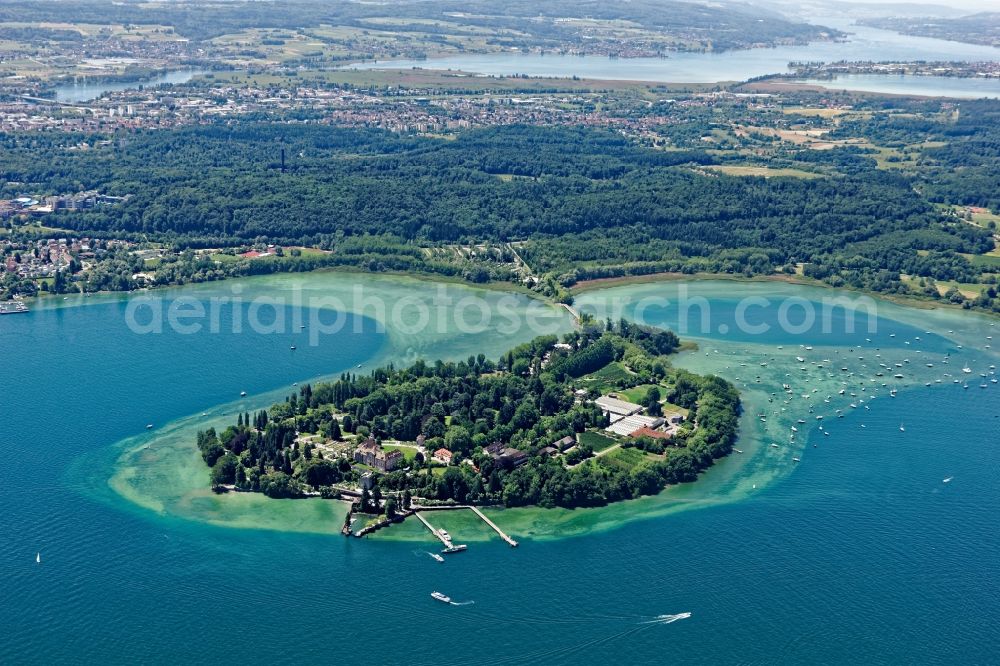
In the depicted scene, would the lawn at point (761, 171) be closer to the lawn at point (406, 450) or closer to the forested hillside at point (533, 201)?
the forested hillside at point (533, 201)

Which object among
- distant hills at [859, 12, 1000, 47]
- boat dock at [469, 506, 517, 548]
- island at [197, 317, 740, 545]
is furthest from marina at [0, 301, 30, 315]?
distant hills at [859, 12, 1000, 47]

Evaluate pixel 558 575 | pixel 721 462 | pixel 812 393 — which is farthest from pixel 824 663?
pixel 812 393

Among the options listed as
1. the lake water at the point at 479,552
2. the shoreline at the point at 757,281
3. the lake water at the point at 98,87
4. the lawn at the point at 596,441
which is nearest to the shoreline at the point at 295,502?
the lake water at the point at 479,552

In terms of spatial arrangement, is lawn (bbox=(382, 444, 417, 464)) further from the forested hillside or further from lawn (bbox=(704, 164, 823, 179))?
lawn (bbox=(704, 164, 823, 179))

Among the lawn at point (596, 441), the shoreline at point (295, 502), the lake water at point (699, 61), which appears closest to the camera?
the shoreline at point (295, 502)

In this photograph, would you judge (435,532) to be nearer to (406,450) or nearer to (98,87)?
(406,450)

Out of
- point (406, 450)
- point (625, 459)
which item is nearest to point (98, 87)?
point (406, 450)

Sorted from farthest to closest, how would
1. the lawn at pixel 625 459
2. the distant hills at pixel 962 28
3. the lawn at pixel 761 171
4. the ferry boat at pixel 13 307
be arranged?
the distant hills at pixel 962 28
the lawn at pixel 761 171
the ferry boat at pixel 13 307
the lawn at pixel 625 459
